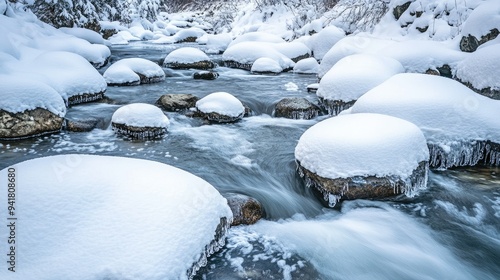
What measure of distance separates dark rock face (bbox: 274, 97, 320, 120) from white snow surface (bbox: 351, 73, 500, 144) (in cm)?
159

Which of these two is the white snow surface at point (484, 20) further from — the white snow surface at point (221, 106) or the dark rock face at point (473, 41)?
the white snow surface at point (221, 106)

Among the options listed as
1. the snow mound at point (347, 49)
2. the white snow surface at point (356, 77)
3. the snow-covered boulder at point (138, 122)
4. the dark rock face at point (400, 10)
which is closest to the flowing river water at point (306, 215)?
the snow-covered boulder at point (138, 122)

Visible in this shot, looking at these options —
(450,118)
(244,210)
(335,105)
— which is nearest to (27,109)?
(244,210)

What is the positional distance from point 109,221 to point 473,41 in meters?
8.24

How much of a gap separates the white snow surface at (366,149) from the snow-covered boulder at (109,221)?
1.58 metres

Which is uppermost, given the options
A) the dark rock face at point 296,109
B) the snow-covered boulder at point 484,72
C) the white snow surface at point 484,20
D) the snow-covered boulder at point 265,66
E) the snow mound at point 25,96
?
the white snow surface at point 484,20

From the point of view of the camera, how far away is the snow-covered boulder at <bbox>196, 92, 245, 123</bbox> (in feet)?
20.3

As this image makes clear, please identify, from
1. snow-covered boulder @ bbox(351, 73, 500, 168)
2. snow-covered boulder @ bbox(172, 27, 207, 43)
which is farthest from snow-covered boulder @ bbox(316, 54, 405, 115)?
snow-covered boulder @ bbox(172, 27, 207, 43)

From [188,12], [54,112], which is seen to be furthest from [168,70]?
[188,12]

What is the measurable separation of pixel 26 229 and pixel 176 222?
0.85 metres

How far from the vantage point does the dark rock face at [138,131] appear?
5348mm

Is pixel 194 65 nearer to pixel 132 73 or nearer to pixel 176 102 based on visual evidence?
pixel 132 73

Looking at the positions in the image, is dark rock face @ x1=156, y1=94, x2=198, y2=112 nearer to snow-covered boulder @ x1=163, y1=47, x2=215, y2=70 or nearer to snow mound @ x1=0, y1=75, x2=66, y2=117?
snow mound @ x1=0, y1=75, x2=66, y2=117

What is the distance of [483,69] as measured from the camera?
18.6ft
